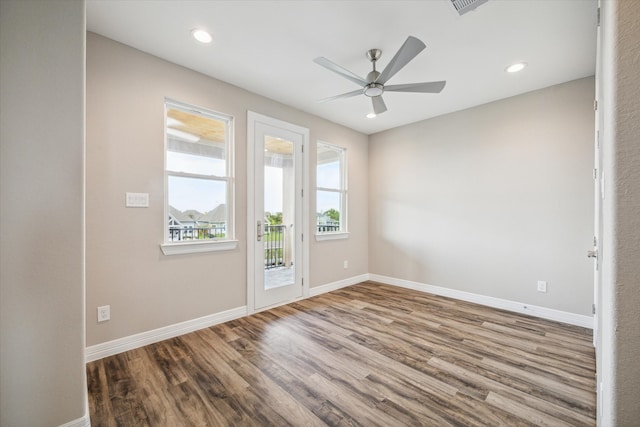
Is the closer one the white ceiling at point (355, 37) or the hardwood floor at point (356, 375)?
the hardwood floor at point (356, 375)

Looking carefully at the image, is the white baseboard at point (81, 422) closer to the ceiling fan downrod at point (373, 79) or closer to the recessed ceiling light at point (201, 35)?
the recessed ceiling light at point (201, 35)

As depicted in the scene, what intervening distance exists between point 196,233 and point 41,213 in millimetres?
1554

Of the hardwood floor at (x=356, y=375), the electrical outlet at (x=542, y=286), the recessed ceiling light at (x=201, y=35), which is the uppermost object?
the recessed ceiling light at (x=201, y=35)

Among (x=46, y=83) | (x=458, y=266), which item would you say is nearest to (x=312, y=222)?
(x=458, y=266)

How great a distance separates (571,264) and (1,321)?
4580 millimetres

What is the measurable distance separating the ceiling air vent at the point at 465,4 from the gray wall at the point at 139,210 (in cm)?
227

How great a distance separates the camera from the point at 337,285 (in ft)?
14.1

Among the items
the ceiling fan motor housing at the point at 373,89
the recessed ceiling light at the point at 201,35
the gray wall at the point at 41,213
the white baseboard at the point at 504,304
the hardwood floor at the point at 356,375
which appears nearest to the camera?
the gray wall at the point at 41,213

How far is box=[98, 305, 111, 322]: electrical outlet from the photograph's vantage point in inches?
87.1

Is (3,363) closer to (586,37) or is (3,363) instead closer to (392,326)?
(392,326)

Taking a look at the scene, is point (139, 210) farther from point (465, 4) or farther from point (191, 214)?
point (465, 4)

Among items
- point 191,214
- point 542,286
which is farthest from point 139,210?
point 542,286

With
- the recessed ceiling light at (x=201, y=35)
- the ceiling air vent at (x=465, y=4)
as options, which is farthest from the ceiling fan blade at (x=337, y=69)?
the recessed ceiling light at (x=201, y=35)

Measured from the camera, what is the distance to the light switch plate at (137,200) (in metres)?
2.37
